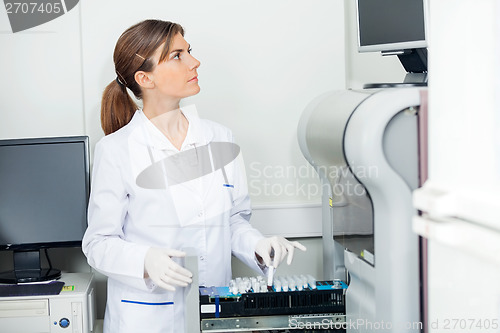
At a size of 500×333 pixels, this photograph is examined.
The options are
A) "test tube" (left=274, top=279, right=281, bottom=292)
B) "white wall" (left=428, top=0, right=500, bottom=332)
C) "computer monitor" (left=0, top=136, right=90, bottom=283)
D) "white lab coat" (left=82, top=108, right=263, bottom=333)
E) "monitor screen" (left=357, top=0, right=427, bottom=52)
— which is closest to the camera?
"white wall" (left=428, top=0, right=500, bottom=332)

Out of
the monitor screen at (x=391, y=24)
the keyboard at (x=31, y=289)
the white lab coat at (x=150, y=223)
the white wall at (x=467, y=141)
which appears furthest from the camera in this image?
the keyboard at (x=31, y=289)

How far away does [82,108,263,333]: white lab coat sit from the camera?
180 cm

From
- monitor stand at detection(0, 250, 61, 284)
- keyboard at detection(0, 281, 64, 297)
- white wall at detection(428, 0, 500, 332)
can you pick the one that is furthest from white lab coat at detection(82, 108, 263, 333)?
white wall at detection(428, 0, 500, 332)

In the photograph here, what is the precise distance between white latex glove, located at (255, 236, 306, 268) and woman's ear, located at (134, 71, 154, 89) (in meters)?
0.59

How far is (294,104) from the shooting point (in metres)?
2.40

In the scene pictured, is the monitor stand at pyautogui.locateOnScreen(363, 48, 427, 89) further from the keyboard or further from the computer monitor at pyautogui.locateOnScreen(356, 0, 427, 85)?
the keyboard

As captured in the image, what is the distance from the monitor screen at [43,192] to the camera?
2137 millimetres

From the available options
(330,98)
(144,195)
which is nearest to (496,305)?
(330,98)

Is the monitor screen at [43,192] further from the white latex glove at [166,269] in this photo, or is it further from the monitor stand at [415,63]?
the monitor stand at [415,63]

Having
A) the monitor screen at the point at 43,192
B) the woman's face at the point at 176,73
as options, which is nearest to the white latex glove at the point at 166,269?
the woman's face at the point at 176,73

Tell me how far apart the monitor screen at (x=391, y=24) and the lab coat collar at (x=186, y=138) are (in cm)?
56

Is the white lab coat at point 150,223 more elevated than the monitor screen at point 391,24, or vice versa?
the monitor screen at point 391,24

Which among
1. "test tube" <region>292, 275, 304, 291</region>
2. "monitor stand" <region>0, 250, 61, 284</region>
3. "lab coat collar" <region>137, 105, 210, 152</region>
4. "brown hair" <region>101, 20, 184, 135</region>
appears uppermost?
"brown hair" <region>101, 20, 184, 135</region>

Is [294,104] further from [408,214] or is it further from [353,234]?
[408,214]
